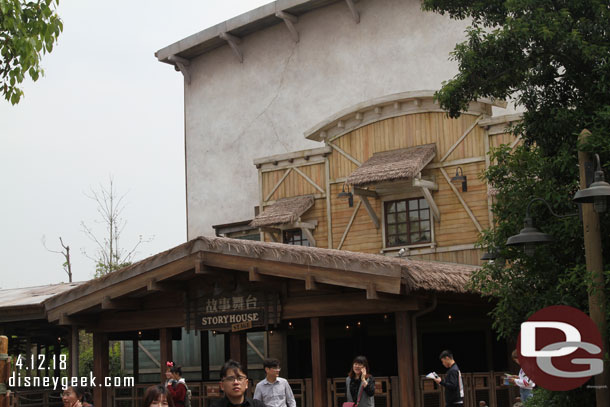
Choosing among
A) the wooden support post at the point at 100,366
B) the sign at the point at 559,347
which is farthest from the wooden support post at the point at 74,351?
the sign at the point at 559,347

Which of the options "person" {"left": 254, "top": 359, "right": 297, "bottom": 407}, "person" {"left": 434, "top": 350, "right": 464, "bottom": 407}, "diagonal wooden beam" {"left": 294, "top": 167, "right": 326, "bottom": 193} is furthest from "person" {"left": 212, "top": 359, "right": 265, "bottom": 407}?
"diagonal wooden beam" {"left": 294, "top": 167, "right": 326, "bottom": 193}

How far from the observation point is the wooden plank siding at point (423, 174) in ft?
71.8

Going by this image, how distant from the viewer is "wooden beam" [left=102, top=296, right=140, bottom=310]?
60.8ft

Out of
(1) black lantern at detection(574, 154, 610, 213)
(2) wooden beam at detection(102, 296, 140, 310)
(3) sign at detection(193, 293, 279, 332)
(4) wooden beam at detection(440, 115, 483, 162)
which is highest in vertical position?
(4) wooden beam at detection(440, 115, 483, 162)

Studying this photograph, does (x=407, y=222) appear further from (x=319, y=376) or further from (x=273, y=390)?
(x=273, y=390)

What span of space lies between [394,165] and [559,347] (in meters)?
11.8

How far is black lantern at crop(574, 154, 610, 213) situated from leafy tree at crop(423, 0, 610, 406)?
1184mm

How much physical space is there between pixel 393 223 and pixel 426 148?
2078 millimetres

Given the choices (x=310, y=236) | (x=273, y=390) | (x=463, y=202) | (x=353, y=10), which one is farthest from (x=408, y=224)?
(x=273, y=390)

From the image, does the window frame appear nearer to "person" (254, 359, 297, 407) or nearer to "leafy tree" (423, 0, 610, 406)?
"leafy tree" (423, 0, 610, 406)

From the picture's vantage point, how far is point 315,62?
30.0 metres

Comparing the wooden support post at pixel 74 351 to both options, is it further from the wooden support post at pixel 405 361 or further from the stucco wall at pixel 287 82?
the stucco wall at pixel 287 82

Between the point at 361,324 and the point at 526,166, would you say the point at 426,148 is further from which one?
the point at 526,166

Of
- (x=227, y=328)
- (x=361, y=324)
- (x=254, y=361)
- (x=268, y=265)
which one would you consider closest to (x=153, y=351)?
(x=254, y=361)
